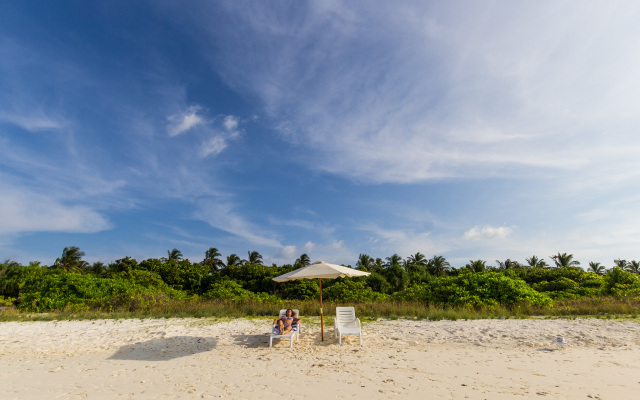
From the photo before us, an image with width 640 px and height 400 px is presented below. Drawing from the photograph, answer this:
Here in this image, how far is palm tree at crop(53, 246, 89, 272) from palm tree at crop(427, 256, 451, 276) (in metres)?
48.2

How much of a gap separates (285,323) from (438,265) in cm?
4527

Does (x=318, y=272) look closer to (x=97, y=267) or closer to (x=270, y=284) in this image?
(x=270, y=284)

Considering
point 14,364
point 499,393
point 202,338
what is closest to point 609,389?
point 499,393

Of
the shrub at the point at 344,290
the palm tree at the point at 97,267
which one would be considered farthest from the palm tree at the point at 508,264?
the palm tree at the point at 97,267

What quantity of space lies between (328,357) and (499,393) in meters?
3.38

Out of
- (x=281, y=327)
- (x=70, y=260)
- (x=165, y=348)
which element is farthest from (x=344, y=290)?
(x=70, y=260)

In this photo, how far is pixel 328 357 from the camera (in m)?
7.04

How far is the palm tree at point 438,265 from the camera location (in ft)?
161

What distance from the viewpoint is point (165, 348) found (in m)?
8.30

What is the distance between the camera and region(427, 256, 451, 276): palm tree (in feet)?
161

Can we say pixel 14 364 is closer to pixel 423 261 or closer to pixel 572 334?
pixel 572 334

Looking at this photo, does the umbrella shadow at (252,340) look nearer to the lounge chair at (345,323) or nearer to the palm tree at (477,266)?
the lounge chair at (345,323)

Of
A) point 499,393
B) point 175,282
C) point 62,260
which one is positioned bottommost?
point 499,393

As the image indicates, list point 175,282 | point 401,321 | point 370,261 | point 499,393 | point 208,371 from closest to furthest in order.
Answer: point 499,393, point 208,371, point 401,321, point 175,282, point 370,261
